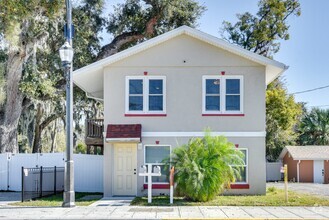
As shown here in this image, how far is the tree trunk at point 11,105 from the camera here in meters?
26.8

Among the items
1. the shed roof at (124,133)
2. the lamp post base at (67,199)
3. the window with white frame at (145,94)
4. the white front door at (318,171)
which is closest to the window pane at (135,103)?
the window with white frame at (145,94)

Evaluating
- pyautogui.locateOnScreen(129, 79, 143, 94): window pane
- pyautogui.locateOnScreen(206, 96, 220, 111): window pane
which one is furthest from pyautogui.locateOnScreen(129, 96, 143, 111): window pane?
pyautogui.locateOnScreen(206, 96, 220, 111): window pane

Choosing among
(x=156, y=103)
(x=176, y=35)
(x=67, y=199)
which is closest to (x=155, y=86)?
(x=156, y=103)

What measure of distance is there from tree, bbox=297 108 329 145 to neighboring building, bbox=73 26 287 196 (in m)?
24.9

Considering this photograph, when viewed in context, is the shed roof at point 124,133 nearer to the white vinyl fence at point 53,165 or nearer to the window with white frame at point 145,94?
the window with white frame at point 145,94

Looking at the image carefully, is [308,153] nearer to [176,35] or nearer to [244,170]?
[244,170]

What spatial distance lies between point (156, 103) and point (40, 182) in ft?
18.6

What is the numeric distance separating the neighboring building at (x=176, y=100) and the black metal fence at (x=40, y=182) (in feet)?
8.42

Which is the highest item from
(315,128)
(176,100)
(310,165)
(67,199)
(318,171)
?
(176,100)

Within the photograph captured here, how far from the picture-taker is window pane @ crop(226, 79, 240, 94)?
2062 centimetres

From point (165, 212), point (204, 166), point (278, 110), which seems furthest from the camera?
point (278, 110)

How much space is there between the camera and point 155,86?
814 inches

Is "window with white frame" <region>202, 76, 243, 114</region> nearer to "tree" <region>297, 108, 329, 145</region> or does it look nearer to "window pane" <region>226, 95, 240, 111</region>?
"window pane" <region>226, 95, 240, 111</region>

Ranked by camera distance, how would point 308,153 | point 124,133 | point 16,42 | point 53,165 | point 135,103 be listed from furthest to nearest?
point 308,153 → point 16,42 → point 53,165 → point 135,103 → point 124,133
